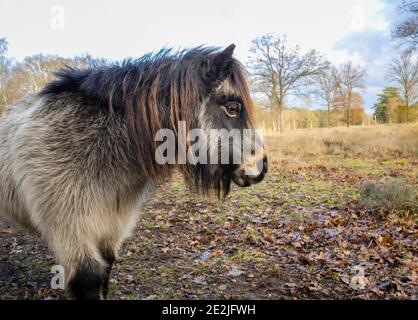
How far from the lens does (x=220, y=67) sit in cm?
277

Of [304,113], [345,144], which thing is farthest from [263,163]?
[304,113]

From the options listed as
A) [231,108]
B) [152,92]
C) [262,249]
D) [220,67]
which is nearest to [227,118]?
[231,108]

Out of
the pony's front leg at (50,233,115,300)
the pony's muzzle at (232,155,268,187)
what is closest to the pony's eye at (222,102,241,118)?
the pony's muzzle at (232,155,268,187)

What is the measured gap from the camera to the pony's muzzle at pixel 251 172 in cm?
284

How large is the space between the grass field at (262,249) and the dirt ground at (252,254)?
0.5 inches

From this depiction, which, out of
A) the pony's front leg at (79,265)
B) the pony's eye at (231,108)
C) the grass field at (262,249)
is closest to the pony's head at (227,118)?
the pony's eye at (231,108)

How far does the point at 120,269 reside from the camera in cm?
426

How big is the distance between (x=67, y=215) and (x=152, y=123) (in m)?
0.99

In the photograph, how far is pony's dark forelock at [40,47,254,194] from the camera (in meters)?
2.74

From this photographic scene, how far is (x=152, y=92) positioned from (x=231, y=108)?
690 millimetres

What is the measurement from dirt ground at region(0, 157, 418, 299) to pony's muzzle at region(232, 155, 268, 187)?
686 millimetres

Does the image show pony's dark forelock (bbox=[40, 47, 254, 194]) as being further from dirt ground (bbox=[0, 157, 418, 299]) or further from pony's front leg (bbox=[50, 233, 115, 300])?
dirt ground (bbox=[0, 157, 418, 299])
